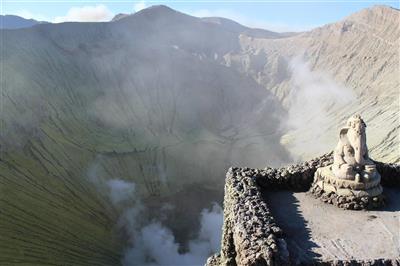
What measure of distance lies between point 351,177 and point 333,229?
2.98 m

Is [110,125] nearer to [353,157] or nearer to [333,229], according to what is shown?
[353,157]

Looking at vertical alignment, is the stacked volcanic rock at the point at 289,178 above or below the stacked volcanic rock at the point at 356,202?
above

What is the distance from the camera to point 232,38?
12469 centimetres

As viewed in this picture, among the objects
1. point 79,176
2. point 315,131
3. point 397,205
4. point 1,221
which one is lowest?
point 397,205

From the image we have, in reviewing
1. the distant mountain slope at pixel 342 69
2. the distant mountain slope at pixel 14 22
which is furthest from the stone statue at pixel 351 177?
the distant mountain slope at pixel 14 22

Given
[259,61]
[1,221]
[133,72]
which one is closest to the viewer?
[1,221]

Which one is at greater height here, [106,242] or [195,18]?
[195,18]

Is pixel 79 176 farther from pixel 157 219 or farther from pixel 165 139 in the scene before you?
pixel 165 139

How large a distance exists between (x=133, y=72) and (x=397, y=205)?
8519cm

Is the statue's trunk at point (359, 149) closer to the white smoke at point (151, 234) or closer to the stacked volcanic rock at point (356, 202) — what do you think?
the stacked volcanic rock at point (356, 202)

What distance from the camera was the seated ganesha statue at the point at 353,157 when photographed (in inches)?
779

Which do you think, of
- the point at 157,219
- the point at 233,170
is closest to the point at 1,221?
the point at 157,219

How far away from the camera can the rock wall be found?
15289mm

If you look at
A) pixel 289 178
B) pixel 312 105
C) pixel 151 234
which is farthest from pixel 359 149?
pixel 312 105
